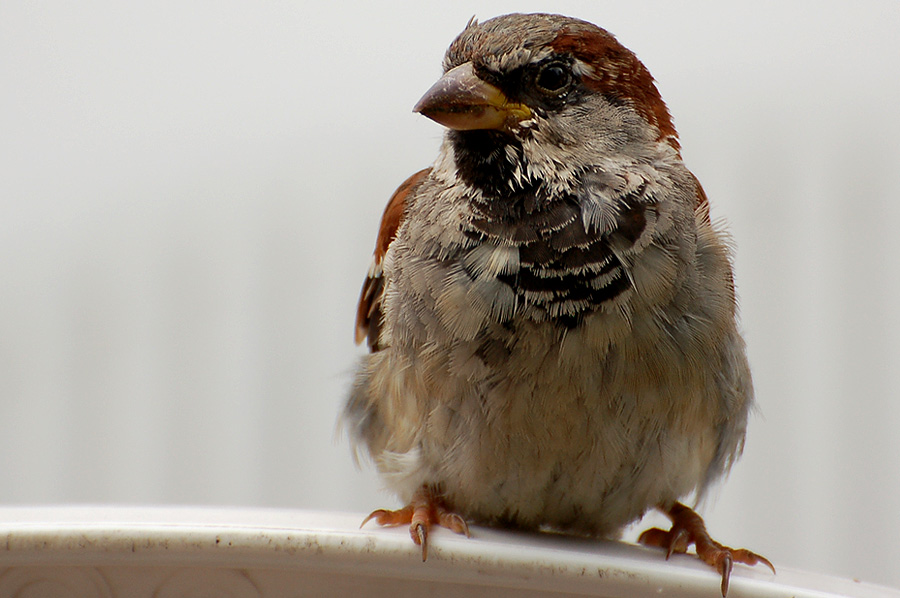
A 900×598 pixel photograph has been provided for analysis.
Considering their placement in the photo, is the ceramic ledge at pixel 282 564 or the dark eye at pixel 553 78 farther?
the dark eye at pixel 553 78

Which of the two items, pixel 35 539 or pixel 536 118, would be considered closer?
pixel 35 539

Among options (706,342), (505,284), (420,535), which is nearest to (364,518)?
(420,535)

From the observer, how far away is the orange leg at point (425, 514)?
32.4 inches

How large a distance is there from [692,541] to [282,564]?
1.61 ft

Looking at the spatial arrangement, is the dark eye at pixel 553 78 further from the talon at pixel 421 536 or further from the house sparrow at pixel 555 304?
the talon at pixel 421 536

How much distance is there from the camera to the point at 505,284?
2.59ft

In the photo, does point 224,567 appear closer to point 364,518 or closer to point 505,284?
point 364,518

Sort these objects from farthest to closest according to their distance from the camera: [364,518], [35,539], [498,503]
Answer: [498,503], [364,518], [35,539]

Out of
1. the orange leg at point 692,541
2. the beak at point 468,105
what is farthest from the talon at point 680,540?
the beak at point 468,105

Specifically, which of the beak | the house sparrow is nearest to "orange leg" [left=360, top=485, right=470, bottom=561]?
the house sparrow

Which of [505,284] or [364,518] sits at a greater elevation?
[505,284]

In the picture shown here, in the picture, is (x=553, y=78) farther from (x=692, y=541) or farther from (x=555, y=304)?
(x=692, y=541)

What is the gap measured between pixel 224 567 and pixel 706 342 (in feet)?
1.53

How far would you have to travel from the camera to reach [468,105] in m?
0.82
